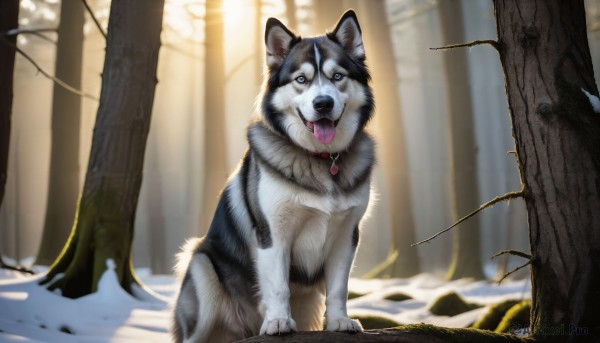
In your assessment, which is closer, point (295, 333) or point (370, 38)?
point (295, 333)

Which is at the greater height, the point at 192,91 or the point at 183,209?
the point at 192,91

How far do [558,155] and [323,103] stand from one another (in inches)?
58.8

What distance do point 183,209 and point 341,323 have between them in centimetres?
1611

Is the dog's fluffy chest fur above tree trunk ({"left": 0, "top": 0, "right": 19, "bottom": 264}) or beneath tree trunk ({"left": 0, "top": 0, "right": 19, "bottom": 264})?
beneath

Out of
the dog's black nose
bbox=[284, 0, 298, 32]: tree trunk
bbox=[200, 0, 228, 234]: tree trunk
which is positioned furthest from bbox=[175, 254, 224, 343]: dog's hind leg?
bbox=[284, 0, 298, 32]: tree trunk

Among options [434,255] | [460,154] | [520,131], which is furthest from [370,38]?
[520,131]

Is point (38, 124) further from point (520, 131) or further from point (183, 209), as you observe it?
point (520, 131)

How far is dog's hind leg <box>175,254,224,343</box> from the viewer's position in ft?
12.4

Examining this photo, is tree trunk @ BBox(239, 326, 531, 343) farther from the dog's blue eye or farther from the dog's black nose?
Result: the dog's blue eye

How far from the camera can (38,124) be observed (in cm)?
1689

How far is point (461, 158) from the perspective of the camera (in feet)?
34.1

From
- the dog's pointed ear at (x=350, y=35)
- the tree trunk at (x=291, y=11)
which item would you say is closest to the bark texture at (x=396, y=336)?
the dog's pointed ear at (x=350, y=35)

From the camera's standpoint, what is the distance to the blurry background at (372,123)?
11.4 metres

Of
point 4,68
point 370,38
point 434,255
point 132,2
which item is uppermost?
point 370,38
